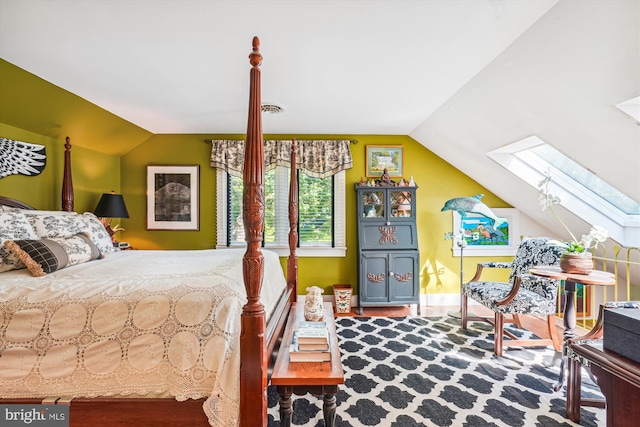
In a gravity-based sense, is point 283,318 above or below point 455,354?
above

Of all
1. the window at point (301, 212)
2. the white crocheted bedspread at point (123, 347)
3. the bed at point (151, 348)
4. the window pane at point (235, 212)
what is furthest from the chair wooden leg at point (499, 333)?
the window pane at point (235, 212)

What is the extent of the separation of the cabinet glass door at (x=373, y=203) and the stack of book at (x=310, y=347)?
2.35 m

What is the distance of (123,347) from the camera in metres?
1.31

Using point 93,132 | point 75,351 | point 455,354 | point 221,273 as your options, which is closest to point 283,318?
point 221,273

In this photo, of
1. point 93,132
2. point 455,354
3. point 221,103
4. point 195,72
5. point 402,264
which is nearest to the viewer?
point 195,72

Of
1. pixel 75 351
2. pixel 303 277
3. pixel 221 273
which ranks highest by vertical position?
pixel 221 273

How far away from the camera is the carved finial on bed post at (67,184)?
9.70ft

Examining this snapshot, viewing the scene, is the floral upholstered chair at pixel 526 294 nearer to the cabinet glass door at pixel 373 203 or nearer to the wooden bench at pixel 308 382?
the cabinet glass door at pixel 373 203

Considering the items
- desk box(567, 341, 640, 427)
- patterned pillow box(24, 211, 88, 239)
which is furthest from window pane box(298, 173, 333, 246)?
desk box(567, 341, 640, 427)

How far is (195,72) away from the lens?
7.66ft

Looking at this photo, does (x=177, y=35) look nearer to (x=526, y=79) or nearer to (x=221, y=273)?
(x=221, y=273)

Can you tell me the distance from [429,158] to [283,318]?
3.17 meters

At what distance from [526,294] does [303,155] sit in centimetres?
297

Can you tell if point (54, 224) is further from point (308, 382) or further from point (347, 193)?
point (347, 193)
